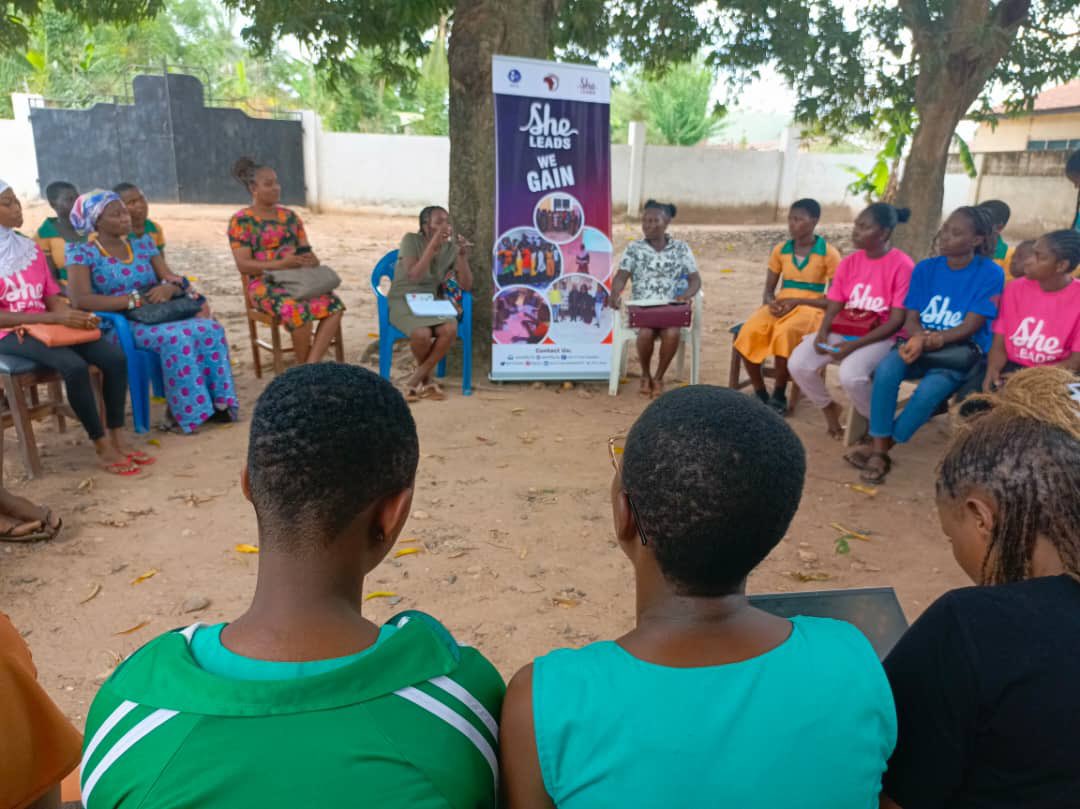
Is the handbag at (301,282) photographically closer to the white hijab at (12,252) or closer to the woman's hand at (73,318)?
the woman's hand at (73,318)

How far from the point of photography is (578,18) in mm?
7395

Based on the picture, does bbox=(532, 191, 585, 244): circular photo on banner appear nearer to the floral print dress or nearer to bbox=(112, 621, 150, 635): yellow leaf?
the floral print dress

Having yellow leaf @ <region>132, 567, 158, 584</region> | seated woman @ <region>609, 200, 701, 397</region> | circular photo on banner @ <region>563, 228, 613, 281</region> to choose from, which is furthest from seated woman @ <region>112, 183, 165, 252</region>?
seated woman @ <region>609, 200, 701, 397</region>

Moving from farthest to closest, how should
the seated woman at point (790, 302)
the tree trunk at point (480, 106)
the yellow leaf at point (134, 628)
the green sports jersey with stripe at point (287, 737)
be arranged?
1. the tree trunk at point (480, 106)
2. the seated woman at point (790, 302)
3. the yellow leaf at point (134, 628)
4. the green sports jersey with stripe at point (287, 737)

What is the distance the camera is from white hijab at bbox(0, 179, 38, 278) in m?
4.20

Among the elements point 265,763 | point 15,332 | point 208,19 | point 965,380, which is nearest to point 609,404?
point 965,380

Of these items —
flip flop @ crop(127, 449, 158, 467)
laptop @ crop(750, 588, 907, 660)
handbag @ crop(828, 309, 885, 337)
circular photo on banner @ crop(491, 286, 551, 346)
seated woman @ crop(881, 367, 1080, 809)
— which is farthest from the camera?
circular photo on banner @ crop(491, 286, 551, 346)

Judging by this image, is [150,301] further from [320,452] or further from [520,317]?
[320,452]

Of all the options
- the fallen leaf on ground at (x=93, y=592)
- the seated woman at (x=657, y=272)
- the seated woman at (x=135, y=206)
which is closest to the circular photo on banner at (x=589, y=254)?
the seated woman at (x=657, y=272)

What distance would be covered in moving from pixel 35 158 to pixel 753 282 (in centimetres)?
1449

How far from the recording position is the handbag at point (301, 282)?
588 centimetres

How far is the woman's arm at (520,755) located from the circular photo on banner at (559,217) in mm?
5041

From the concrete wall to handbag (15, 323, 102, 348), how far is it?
1978 centimetres

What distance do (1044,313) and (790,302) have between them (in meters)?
1.58
